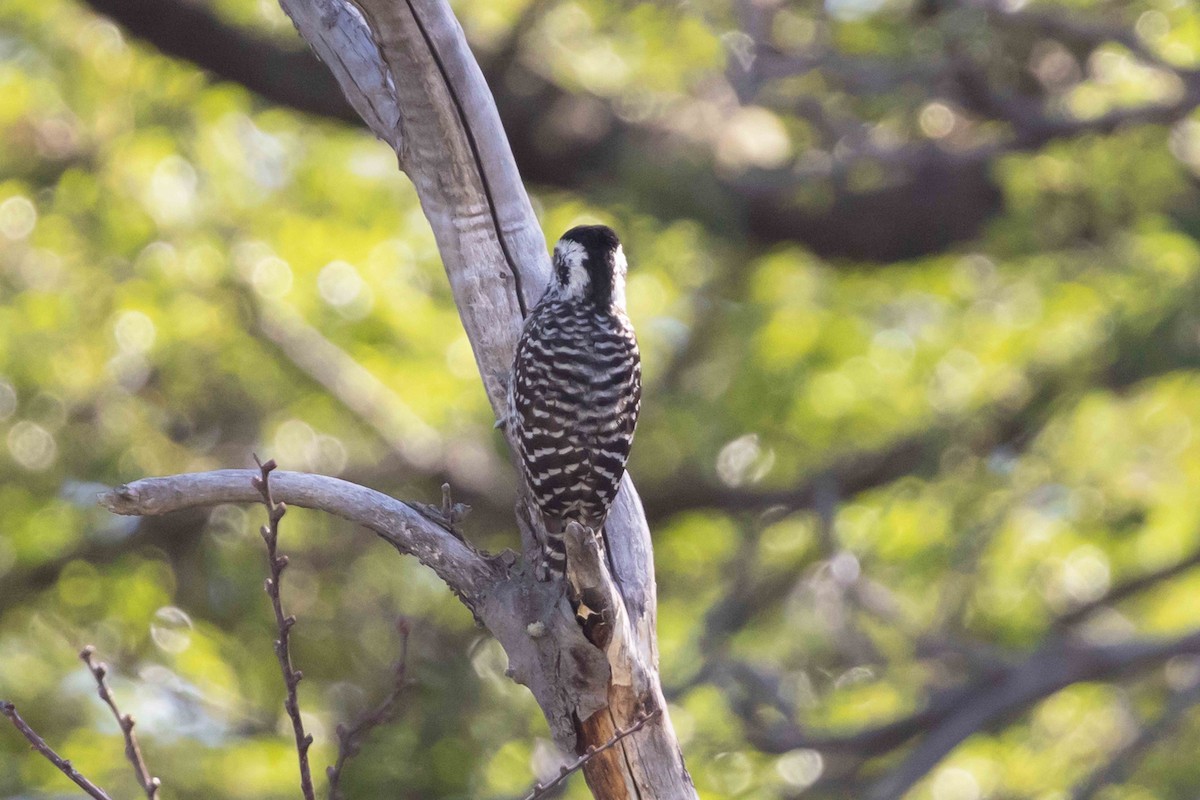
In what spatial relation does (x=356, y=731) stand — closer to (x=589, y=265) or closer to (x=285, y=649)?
→ (x=285, y=649)

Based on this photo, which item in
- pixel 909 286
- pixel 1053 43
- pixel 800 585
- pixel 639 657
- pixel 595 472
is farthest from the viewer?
pixel 909 286

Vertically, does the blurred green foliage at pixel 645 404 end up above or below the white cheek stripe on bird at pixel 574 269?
above

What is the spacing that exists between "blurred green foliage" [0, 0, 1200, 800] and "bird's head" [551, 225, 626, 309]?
99.5 inches

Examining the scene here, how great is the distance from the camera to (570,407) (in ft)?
12.7

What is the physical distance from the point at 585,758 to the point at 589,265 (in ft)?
6.29

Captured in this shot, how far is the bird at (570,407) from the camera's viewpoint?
3.80 metres

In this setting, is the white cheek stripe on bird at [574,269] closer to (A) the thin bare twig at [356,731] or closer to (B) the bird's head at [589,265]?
(B) the bird's head at [589,265]

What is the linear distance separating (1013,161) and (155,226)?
5.34 metres

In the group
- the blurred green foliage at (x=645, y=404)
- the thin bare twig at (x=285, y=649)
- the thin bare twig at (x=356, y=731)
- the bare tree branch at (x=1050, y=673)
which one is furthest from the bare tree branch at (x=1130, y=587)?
the thin bare twig at (x=285, y=649)

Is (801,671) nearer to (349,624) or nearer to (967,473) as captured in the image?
(967,473)

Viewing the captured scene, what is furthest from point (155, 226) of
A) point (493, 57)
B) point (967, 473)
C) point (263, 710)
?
point (967, 473)

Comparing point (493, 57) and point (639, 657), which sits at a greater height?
point (493, 57)

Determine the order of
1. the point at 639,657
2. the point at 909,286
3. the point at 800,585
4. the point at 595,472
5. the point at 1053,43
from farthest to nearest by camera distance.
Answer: the point at 909,286 < the point at 800,585 < the point at 1053,43 < the point at 595,472 < the point at 639,657

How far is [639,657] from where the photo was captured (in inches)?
131
